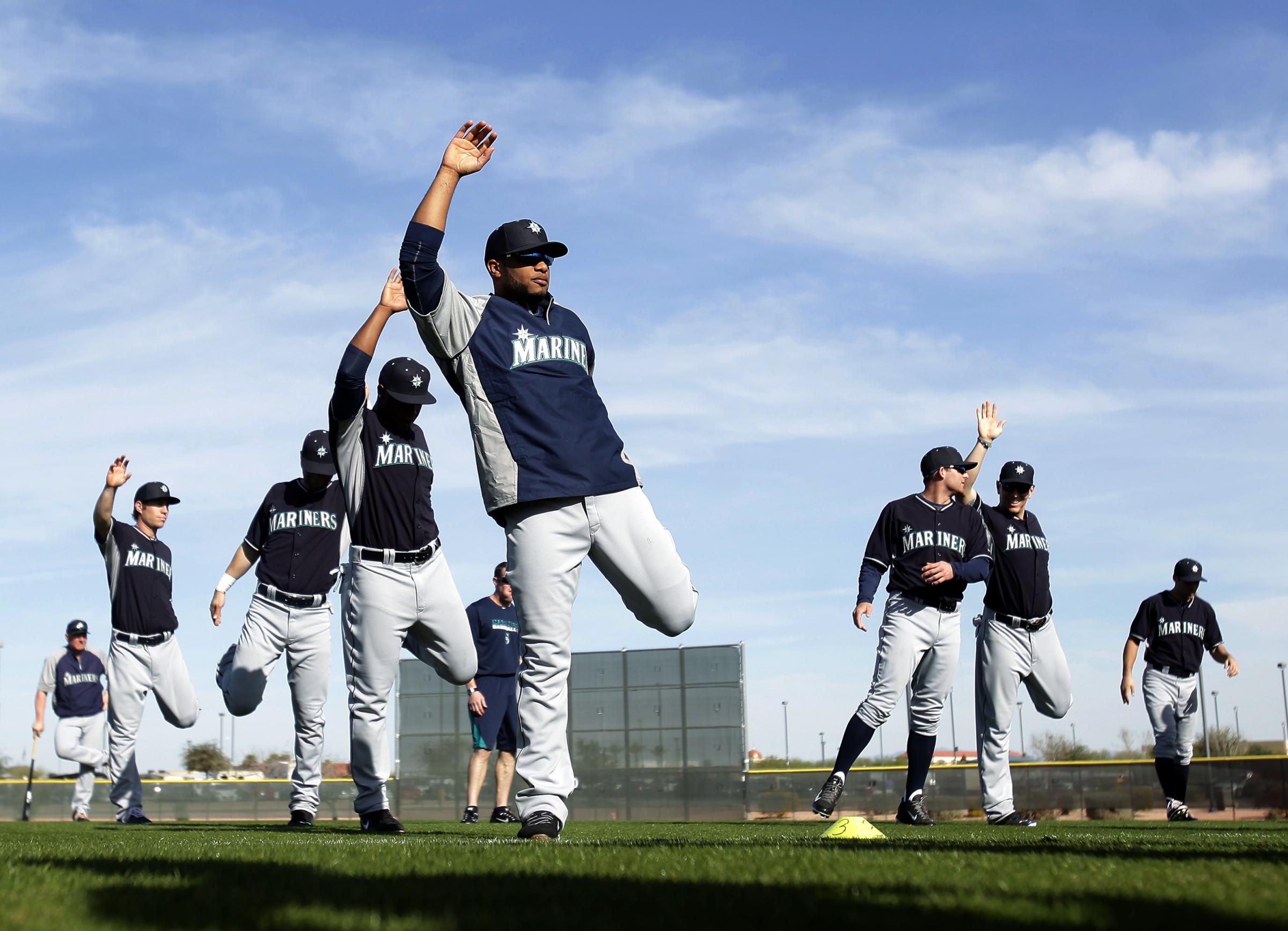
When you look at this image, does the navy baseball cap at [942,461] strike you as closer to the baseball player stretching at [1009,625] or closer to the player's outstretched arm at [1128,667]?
the baseball player stretching at [1009,625]

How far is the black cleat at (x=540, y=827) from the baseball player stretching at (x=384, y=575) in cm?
241

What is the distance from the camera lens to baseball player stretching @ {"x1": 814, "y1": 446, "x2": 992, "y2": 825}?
9.34 metres

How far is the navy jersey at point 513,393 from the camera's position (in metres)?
4.98

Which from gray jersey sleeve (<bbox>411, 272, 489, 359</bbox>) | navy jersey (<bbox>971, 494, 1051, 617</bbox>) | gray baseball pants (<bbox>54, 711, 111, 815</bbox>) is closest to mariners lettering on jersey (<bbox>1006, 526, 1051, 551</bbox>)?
navy jersey (<bbox>971, 494, 1051, 617</bbox>)

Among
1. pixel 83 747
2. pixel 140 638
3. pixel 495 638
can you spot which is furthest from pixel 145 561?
pixel 83 747

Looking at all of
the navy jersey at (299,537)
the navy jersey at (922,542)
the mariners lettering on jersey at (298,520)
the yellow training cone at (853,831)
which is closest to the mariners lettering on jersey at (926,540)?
the navy jersey at (922,542)

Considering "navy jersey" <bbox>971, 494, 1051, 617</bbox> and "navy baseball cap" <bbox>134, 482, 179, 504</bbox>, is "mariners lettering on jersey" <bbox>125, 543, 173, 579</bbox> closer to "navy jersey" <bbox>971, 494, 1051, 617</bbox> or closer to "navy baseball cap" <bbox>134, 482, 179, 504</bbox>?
"navy baseball cap" <bbox>134, 482, 179, 504</bbox>

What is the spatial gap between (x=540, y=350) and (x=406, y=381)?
2.81m

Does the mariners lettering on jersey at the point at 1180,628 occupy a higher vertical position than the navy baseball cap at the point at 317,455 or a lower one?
lower

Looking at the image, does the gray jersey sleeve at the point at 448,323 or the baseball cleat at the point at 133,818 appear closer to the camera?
the gray jersey sleeve at the point at 448,323

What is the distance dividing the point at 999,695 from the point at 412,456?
5.13 metres

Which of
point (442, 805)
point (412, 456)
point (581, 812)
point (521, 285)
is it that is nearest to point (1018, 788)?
point (581, 812)

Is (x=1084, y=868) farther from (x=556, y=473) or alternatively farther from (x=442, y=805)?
(x=442, y=805)

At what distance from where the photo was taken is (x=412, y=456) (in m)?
7.81
